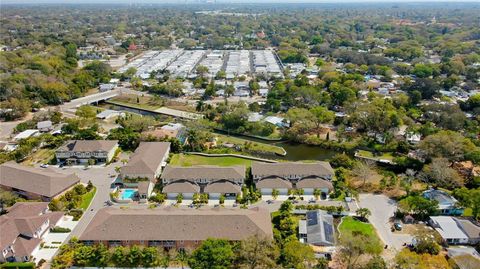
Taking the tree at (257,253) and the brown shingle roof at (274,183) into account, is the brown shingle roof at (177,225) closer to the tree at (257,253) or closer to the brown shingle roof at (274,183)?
the tree at (257,253)

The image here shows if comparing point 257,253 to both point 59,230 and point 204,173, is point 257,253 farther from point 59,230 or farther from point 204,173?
point 59,230

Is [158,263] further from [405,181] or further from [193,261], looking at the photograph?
[405,181]

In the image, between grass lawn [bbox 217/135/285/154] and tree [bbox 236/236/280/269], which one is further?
grass lawn [bbox 217/135/285/154]

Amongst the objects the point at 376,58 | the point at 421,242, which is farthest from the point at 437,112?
the point at 376,58


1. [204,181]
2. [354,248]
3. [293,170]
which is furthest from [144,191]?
[354,248]

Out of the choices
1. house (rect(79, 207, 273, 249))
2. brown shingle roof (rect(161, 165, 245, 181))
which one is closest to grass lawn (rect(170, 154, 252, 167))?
brown shingle roof (rect(161, 165, 245, 181))

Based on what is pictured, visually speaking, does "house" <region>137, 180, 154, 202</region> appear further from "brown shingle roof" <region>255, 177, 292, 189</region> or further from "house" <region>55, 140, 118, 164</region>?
"brown shingle roof" <region>255, 177, 292, 189</region>

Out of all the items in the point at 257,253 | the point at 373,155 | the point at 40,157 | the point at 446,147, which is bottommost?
the point at 373,155
